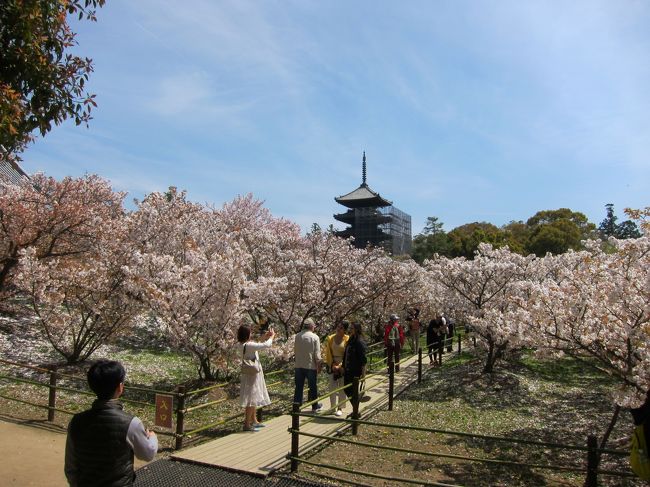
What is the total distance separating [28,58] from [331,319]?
12.9m

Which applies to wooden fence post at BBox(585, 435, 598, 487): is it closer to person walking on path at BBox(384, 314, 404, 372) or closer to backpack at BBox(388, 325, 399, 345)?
person walking on path at BBox(384, 314, 404, 372)

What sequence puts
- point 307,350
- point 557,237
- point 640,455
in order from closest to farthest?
point 640,455
point 307,350
point 557,237

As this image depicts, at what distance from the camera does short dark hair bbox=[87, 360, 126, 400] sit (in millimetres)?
3004

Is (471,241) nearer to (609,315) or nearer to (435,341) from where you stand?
(435,341)

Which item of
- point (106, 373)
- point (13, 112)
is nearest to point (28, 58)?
point (13, 112)

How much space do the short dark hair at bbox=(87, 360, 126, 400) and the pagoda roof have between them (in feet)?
179

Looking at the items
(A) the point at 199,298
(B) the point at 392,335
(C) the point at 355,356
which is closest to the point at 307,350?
(C) the point at 355,356

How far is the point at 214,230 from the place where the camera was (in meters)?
18.3

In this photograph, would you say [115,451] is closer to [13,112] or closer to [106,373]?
[106,373]

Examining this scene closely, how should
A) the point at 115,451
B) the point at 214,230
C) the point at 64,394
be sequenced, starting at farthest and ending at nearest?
the point at 214,230 < the point at 64,394 < the point at 115,451

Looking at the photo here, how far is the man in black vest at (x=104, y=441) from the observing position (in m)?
2.94

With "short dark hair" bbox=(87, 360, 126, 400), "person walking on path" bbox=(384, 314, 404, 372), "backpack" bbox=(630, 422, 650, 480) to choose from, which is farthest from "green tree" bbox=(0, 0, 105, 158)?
"person walking on path" bbox=(384, 314, 404, 372)

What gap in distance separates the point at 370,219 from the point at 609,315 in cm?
5049

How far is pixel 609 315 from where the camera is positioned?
7.19m
